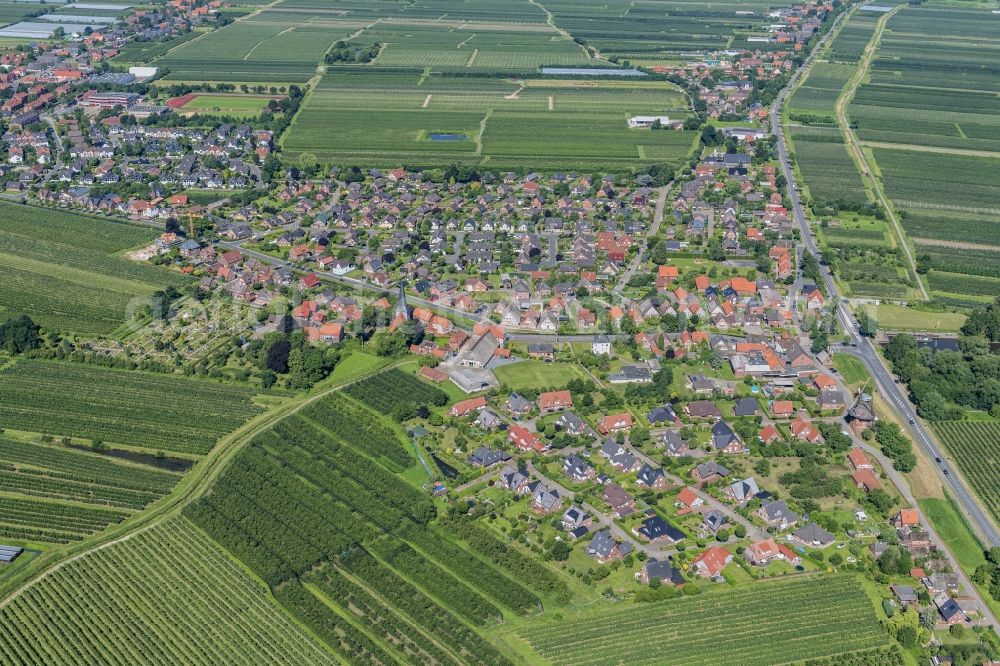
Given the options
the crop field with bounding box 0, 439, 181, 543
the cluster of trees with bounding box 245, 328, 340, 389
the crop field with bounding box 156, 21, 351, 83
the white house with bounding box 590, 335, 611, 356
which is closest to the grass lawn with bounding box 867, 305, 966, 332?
the white house with bounding box 590, 335, 611, 356

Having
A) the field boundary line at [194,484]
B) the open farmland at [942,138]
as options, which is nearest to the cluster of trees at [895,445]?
the open farmland at [942,138]

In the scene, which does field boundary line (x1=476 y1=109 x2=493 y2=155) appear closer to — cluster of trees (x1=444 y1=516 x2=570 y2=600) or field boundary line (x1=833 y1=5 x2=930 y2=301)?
field boundary line (x1=833 y1=5 x2=930 y2=301)

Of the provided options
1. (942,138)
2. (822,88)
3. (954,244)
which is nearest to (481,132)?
(822,88)

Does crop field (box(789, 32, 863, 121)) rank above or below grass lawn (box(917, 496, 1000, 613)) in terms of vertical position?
above

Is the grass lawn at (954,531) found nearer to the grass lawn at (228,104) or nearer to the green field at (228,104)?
the green field at (228,104)

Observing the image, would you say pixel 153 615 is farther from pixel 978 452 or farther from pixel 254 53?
pixel 254 53

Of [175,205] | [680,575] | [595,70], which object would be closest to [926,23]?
[595,70]
